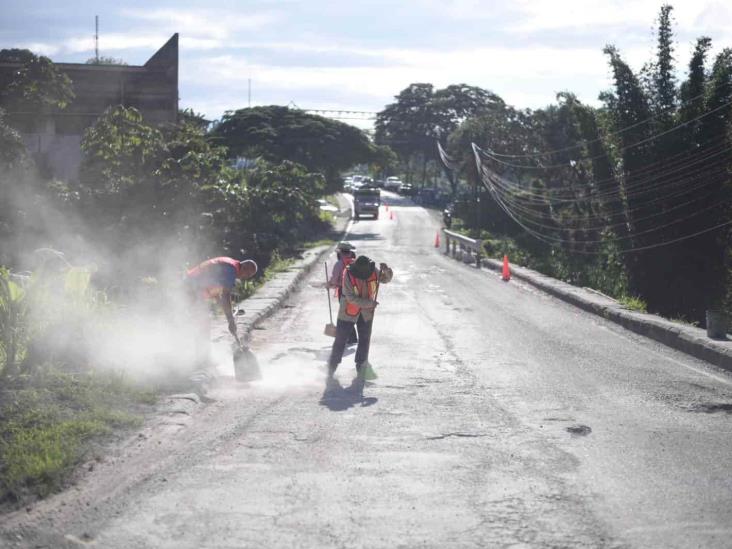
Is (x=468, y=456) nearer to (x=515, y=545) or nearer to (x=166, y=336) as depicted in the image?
(x=515, y=545)

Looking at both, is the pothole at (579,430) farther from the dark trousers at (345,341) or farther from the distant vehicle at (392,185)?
the distant vehicle at (392,185)

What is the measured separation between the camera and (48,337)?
1020 centimetres

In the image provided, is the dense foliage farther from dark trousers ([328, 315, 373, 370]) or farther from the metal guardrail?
dark trousers ([328, 315, 373, 370])

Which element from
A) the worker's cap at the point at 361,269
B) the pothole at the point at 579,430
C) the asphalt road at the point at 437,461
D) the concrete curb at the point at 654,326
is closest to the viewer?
the asphalt road at the point at 437,461

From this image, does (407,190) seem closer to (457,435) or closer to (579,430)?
(579,430)

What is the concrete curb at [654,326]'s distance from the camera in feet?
43.9

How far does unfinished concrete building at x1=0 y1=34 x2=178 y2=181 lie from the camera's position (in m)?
36.7

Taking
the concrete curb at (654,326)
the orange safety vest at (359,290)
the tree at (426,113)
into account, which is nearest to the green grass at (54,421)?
the orange safety vest at (359,290)

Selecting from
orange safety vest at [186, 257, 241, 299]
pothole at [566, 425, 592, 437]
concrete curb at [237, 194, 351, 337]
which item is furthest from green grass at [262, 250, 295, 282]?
pothole at [566, 425, 592, 437]

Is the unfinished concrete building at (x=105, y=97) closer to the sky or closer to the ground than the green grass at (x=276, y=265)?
closer to the sky

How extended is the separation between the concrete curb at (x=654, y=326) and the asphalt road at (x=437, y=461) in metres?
0.27

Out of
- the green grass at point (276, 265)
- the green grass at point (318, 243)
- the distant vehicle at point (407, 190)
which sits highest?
the distant vehicle at point (407, 190)

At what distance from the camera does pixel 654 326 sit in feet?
52.6

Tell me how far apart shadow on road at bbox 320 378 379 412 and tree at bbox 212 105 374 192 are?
46.9 metres
